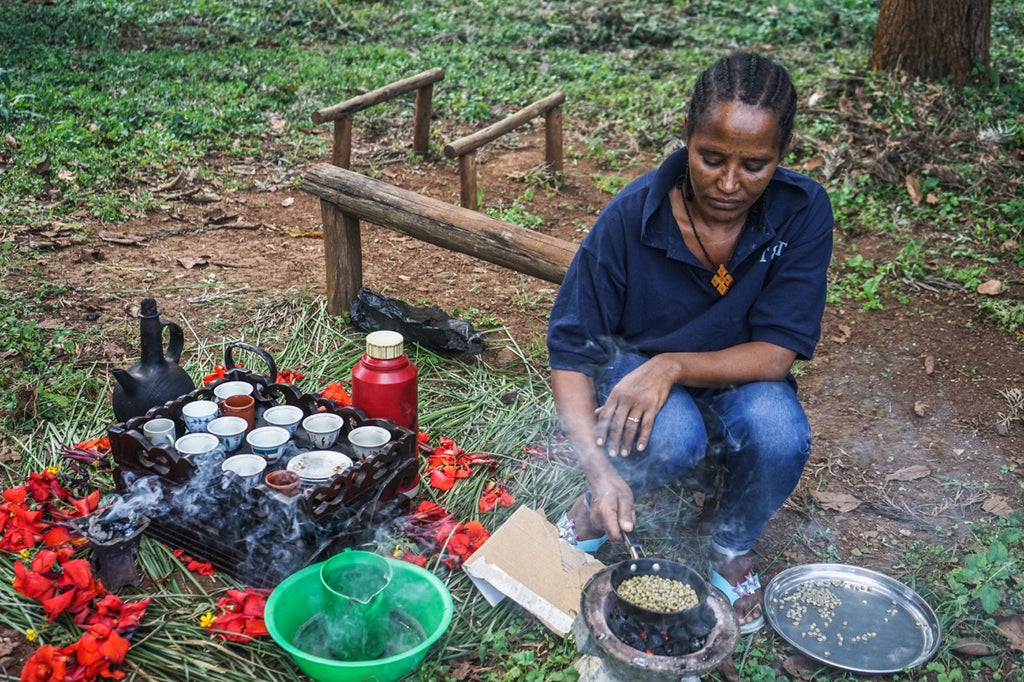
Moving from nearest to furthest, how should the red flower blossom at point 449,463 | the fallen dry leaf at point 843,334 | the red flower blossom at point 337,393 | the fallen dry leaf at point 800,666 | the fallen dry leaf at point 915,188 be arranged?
the fallen dry leaf at point 800,666 < the red flower blossom at point 449,463 < the red flower blossom at point 337,393 < the fallen dry leaf at point 843,334 < the fallen dry leaf at point 915,188

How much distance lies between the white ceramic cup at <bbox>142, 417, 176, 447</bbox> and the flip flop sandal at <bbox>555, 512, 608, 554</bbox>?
1299 mm

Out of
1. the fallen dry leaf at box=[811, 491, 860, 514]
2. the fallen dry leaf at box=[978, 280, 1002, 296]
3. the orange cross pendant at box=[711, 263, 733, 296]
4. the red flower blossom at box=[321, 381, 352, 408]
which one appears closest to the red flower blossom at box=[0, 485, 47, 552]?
the red flower blossom at box=[321, 381, 352, 408]

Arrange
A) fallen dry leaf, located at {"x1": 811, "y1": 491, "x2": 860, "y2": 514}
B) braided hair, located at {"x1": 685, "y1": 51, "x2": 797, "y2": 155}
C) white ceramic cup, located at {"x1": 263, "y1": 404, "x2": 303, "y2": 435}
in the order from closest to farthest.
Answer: braided hair, located at {"x1": 685, "y1": 51, "x2": 797, "y2": 155} < white ceramic cup, located at {"x1": 263, "y1": 404, "x2": 303, "y2": 435} < fallen dry leaf, located at {"x1": 811, "y1": 491, "x2": 860, "y2": 514}

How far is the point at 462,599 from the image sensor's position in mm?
2670

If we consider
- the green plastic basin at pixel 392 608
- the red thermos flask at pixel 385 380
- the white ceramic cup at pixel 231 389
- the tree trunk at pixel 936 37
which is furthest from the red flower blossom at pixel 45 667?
the tree trunk at pixel 936 37

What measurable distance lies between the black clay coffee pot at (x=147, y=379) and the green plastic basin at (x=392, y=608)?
0.95 meters

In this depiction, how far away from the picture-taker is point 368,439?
295 centimetres

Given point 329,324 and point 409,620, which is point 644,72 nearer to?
point 329,324

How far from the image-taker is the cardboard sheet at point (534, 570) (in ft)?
8.48

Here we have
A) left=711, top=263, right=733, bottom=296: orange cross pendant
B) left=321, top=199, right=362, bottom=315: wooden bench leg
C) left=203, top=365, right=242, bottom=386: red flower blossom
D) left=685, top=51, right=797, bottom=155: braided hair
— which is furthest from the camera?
left=321, top=199, right=362, bottom=315: wooden bench leg

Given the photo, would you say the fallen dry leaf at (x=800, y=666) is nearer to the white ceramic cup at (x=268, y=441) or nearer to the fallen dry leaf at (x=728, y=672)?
the fallen dry leaf at (x=728, y=672)

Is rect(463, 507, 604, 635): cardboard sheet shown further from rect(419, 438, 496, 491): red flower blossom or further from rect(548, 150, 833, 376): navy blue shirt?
rect(548, 150, 833, 376): navy blue shirt

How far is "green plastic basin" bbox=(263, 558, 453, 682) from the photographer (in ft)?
7.25

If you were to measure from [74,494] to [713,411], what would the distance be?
83.3 inches
